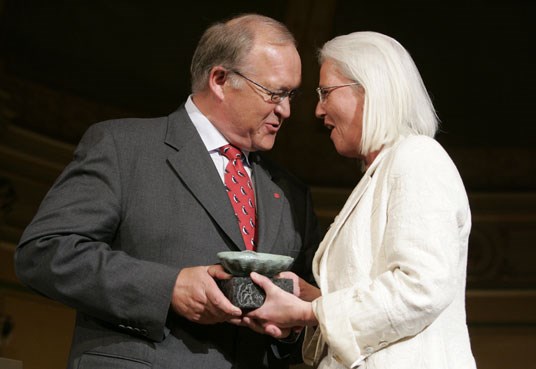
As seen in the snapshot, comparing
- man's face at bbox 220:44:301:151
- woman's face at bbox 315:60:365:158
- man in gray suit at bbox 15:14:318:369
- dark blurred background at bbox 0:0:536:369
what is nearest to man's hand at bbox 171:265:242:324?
man in gray suit at bbox 15:14:318:369

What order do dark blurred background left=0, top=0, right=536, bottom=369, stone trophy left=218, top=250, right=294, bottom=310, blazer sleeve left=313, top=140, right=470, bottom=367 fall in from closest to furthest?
blazer sleeve left=313, top=140, right=470, bottom=367, stone trophy left=218, top=250, right=294, bottom=310, dark blurred background left=0, top=0, right=536, bottom=369

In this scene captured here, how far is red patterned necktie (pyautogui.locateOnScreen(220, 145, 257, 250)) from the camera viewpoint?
2.77m

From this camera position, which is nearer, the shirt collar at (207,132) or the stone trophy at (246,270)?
the stone trophy at (246,270)

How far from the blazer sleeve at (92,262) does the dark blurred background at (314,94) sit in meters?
4.00

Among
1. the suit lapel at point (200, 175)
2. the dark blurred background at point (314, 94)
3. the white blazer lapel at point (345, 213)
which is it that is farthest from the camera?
the dark blurred background at point (314, 94)

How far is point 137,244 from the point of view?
2.58 metres

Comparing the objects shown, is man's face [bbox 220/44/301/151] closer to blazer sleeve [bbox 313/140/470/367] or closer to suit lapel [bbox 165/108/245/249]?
suit lapel [bbox 165/108/245/249]

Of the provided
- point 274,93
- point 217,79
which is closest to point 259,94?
point 274,93

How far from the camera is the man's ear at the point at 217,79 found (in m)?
3.08

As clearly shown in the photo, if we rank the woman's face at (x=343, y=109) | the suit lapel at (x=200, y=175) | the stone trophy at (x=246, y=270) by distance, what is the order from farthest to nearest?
the suit lapel at (x=200, y=175)
the woman's face at (x=343, y=109)
the stone trophy at (x=246, y=270)

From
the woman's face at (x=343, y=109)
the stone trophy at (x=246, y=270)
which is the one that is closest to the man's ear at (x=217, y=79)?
the woman's face at (x=343, y=109)

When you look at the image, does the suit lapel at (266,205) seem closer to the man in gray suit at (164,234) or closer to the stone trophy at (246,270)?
the man in gray suit at (164,234)

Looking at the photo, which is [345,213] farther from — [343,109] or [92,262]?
[92,262]

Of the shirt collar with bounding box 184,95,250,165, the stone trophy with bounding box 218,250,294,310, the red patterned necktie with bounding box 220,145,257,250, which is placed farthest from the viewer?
the shirt collar with bounding box 184,95,250,165
